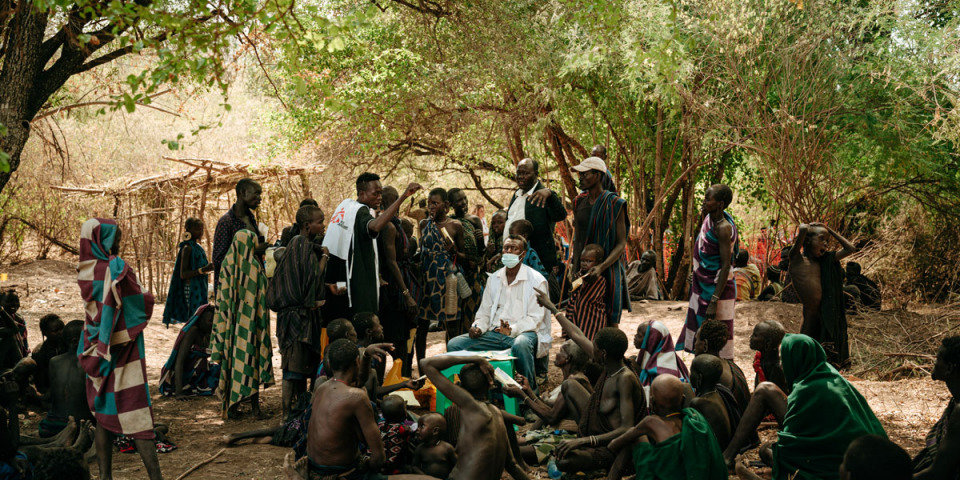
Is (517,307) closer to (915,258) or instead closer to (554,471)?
(554,471)

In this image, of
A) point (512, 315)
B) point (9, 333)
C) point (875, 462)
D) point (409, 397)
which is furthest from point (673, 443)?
point (9, 333)

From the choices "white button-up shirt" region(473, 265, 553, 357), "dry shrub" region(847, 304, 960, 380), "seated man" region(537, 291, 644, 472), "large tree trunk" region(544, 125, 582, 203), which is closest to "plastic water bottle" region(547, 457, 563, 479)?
"seated man" region(537, 291, 644, 472)

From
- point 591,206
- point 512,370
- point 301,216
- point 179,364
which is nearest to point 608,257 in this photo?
point 591,206

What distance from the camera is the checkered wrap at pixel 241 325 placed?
641cm

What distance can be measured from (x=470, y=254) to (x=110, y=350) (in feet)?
14.0

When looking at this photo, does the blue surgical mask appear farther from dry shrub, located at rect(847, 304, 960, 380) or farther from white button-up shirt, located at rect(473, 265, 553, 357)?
dry shrub, located at rect(847, 304, 960, 380)

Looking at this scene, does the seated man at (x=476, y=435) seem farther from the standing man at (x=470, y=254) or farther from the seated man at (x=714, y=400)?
the standing man at (x=470, y=254)

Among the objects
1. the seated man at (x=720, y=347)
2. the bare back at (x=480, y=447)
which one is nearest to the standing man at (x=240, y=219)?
the bare back at (x=480, y=447)

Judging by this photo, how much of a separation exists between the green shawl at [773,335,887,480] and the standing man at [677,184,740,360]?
6.91 ft

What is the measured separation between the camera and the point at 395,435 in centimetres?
492

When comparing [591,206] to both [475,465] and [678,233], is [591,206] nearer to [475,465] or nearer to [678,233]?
[475,465]

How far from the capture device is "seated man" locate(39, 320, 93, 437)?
5.35 metres

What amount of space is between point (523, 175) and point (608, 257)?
1431 millimetres

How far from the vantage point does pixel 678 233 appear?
50.0 ft
